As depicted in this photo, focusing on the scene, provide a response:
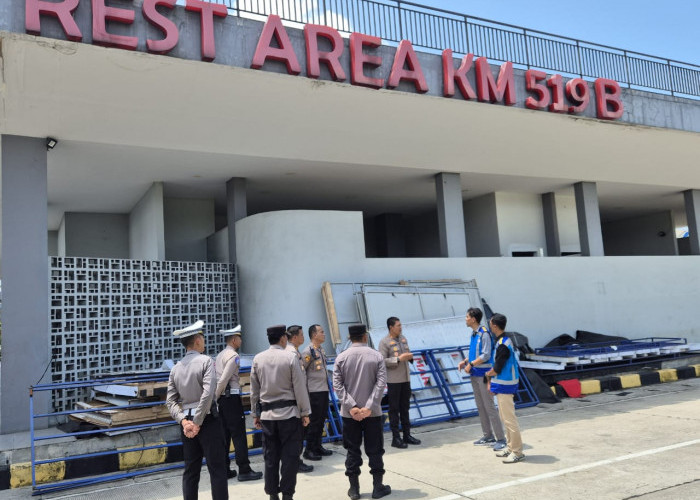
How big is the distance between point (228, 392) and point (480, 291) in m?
8.67

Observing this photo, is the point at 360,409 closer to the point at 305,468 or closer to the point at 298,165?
the point at 305,468

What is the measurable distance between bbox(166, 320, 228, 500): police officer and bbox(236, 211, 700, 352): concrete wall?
679 cm

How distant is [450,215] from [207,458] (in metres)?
10.7

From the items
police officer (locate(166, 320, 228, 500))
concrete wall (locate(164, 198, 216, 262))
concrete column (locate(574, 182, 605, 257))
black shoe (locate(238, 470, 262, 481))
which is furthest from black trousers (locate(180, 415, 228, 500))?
concrete column (locate(574, 182, 605, 257))

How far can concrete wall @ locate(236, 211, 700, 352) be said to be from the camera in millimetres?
12164

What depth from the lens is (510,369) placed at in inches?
267

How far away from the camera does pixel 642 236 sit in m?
23.8

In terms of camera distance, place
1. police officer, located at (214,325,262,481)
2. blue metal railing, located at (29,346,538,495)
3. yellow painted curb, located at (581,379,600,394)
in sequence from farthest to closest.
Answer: yellow painted curb, located at (581,379,600,394), blue metal railing, located at (29,346,538,495), police officer, located at (214,325,262,481)

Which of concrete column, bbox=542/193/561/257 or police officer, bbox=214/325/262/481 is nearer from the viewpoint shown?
police officer, bbox=214/325/262/481

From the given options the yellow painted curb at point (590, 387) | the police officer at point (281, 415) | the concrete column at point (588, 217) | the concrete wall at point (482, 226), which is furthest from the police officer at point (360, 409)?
the concrete column at point (588, 217)

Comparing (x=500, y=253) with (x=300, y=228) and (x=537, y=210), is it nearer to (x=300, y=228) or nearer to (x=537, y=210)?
(x=537, y=210)

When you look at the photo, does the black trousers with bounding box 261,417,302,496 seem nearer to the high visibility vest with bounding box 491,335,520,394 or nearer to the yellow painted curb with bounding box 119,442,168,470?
the high visibility vest with bounding box 491,335,520,394

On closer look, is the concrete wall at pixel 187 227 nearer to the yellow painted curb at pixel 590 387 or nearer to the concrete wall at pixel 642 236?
the yellow painted curb at pixel 590 387

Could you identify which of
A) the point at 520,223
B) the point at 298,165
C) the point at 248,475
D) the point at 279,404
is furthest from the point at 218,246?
the point at 279,404
